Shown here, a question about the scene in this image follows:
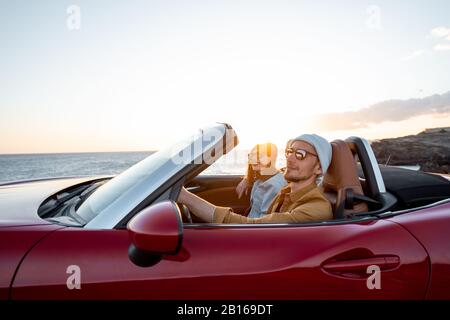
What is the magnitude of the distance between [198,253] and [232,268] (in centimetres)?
15

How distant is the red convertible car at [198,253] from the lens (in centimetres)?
154

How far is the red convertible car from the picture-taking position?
1.54 m

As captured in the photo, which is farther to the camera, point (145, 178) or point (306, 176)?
point (306, 176)

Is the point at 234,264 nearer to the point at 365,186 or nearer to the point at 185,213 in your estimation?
the point at 185,213

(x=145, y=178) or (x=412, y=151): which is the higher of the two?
(x=145, y=178)

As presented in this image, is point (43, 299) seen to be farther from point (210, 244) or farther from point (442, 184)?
point (442, 184)

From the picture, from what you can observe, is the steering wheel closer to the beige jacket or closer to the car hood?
the beige jacket

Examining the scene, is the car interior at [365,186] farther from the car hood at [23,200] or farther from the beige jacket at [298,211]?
the car hood at [23,200]

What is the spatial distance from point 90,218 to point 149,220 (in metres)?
0.50

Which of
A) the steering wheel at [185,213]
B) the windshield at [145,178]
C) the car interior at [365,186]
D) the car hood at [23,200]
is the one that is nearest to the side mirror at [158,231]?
the windshield at [145,178]

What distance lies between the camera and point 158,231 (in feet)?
4.66

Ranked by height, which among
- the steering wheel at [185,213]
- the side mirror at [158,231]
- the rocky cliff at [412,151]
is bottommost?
the rocky cliff at [412,151]

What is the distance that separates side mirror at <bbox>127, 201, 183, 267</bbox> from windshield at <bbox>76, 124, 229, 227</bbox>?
0.28m

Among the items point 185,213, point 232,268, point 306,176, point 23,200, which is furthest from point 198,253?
point 23,200
